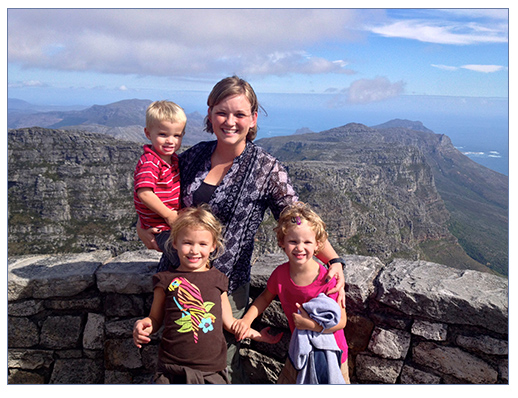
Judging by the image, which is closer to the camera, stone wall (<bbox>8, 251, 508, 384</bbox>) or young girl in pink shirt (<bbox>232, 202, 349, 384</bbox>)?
young girl in pink shirt (<bbox>232, 202, 349, 384</bbox>)

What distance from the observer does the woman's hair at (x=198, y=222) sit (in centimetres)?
287

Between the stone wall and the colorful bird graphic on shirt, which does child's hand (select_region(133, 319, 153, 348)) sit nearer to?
the colorful bird graphic on shirt

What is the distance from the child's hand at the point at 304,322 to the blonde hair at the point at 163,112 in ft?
5.66

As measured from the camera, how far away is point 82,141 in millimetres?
118812

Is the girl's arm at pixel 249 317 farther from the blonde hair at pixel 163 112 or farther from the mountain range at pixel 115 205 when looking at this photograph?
the mountain range at pixel 115 205

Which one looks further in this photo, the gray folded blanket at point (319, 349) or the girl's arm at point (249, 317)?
the girl's arm at point (249, 317)

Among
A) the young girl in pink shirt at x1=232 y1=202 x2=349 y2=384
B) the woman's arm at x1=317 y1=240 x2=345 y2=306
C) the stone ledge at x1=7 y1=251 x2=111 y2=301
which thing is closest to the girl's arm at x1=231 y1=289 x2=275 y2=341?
the young girl in pink shirt at x1=232 y1=202 x2=349 y2=384

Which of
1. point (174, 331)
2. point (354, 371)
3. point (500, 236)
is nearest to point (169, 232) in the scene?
point (174, 331)

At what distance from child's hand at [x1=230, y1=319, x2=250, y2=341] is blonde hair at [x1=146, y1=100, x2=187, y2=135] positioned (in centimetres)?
167

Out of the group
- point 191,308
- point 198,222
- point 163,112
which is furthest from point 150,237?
point 163,112

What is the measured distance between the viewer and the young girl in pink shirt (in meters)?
2.92

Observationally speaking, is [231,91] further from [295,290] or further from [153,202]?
[295,290]

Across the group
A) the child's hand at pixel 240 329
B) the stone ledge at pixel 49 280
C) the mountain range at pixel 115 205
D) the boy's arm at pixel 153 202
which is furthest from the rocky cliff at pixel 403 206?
the boy's arm at pixel 153 202

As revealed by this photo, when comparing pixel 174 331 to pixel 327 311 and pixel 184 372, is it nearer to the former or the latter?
pixel 184 372
